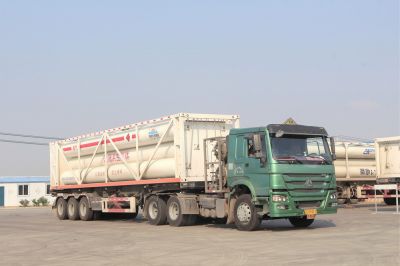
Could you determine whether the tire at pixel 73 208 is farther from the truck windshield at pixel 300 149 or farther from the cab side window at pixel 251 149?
the truck windshield at pixel 300 149

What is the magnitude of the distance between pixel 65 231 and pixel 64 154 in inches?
314

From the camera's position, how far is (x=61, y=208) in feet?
83.2

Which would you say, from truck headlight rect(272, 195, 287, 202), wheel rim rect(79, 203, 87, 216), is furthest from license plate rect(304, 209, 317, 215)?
wheel rim rect(79, 203, 87, 216)

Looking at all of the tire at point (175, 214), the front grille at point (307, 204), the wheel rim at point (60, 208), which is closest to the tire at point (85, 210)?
the wheel rim at point (60, 208)

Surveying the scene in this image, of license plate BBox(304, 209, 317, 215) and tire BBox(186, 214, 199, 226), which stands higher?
license plate BBox(304, 209, 317, 215)

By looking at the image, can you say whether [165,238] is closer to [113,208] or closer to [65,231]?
[65,231]

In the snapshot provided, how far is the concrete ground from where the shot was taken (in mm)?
10323

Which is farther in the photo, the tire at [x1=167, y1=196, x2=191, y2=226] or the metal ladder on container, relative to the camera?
the tire at [x1=167, y1=196, x2=191, y2=226]

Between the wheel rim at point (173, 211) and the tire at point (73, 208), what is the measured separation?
6.74m

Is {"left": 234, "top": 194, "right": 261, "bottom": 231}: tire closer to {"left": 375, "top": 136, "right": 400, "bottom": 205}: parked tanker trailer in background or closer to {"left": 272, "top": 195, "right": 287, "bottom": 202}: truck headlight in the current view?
{"left": 272, "top": 195, "right": 287, "bottom": 202}: truck headlight

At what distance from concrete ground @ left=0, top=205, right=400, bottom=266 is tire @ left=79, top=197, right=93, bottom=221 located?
5.69 meters

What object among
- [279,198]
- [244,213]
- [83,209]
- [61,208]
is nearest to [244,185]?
[244,213]

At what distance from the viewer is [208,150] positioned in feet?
59.7

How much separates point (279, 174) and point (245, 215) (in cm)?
159
